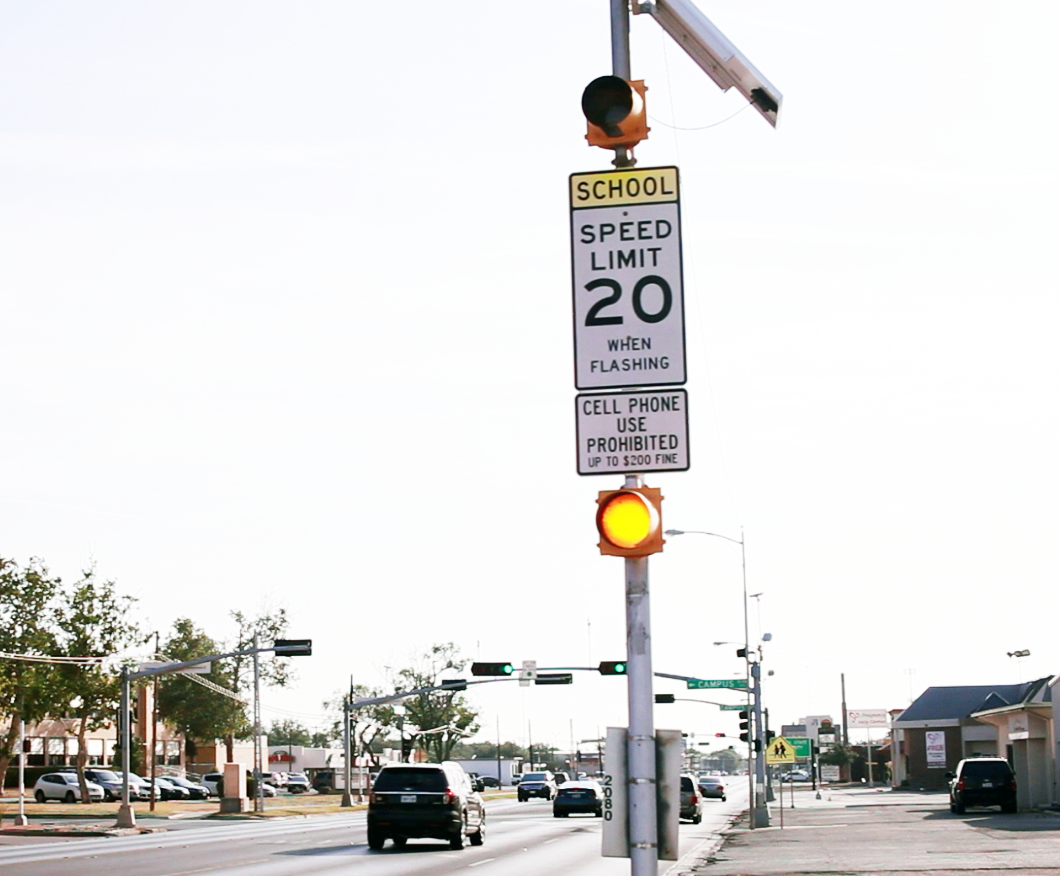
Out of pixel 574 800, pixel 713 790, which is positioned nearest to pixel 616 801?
pixel 574 800

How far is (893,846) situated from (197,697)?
232 ft

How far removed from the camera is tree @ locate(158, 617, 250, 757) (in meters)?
92.8

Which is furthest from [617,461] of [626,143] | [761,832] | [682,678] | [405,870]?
[682,678]

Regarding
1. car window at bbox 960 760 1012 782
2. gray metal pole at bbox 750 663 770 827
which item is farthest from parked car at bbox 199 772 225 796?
car window at bbox 960 760 1012 782

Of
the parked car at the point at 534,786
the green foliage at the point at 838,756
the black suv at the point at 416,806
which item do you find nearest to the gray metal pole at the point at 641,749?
the black suv at the point at 416,806

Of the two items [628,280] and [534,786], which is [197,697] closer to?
[534,786]

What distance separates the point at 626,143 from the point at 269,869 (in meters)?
20.3

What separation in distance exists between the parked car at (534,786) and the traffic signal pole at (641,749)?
248ft

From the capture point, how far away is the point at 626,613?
6.82 m

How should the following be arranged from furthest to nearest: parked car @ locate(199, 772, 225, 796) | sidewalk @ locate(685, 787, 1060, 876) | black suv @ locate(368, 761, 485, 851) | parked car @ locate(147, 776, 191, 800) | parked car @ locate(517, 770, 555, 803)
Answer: parked car @ locate(199, 772, 225, 796), parked car @ locate(147, 776, 191, 800), parked car @ locate(517, 770, 555, 803), black suv @ locate(368, 761, 485, 851), sidewalk @ locate(685, 787, 1060, 876)

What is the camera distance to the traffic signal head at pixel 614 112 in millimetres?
7246

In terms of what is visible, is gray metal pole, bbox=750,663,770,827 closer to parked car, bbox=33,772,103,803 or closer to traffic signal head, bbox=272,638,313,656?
traffic signal head, bbox=272,638,313,656

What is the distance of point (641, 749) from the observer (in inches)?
262

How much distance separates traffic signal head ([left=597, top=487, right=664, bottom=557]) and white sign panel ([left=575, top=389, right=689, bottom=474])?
0.53ft
